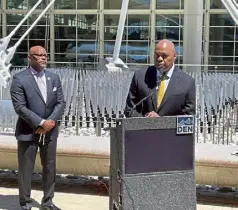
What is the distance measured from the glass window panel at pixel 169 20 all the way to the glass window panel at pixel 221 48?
225cm

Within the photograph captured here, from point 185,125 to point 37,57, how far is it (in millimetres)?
2076

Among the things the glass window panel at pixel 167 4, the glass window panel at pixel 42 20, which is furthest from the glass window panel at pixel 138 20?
the glass window panel at pixel 42 20

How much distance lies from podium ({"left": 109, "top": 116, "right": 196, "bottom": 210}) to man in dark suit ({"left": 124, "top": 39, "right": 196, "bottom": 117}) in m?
0.24

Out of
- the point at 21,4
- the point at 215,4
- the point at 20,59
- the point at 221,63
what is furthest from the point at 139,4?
the point at 20,59

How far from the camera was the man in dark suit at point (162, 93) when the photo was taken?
350cm

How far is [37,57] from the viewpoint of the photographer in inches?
190

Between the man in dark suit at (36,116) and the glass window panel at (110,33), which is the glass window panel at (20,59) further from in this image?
the man in dark suit at (36,116)

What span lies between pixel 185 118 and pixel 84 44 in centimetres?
2636

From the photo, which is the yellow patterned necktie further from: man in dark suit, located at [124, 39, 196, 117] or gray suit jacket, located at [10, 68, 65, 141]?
gray suit jacket, located at [10, 68, 65, 141]

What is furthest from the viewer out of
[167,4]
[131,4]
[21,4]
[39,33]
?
[21,4]

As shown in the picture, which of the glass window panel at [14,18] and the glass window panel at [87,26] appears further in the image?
the glass window panel at [14,18]

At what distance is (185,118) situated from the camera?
3285 millimetres

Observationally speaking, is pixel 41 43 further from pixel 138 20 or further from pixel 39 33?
pixel 138 20

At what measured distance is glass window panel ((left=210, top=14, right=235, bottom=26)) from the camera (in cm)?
2762
